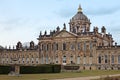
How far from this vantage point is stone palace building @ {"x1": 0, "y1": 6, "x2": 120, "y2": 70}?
76.2 m

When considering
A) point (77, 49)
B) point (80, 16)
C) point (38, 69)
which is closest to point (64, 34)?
point (77, 49)

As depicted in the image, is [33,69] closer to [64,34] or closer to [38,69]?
[38,69]

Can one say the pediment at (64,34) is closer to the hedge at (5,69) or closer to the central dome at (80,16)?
the central dome at (80,16)

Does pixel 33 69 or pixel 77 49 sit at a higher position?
pixel 77 49

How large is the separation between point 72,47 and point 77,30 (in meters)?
7.07

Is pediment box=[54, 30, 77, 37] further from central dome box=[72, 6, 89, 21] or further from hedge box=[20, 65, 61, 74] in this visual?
hedge box=[20, 65, 61, 74]

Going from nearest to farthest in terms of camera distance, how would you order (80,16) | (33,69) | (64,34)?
1. (33,69)
2. (64,34)
3. (80,16)

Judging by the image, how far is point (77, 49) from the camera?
79312 mm

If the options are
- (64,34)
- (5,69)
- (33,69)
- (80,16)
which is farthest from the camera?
(80,16)

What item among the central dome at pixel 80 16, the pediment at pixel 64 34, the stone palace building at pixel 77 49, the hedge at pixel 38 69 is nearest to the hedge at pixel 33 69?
the hedge at pixel 38 69

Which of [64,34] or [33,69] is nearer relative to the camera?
[33,69]

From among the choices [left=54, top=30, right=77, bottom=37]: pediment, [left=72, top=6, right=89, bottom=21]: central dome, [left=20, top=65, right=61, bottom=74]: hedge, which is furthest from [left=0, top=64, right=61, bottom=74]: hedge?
[left=72, top=6, right=89, bottom=21]: central dome

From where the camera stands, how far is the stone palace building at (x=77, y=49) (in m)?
76.2

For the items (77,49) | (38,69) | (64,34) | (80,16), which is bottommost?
(38,69)
